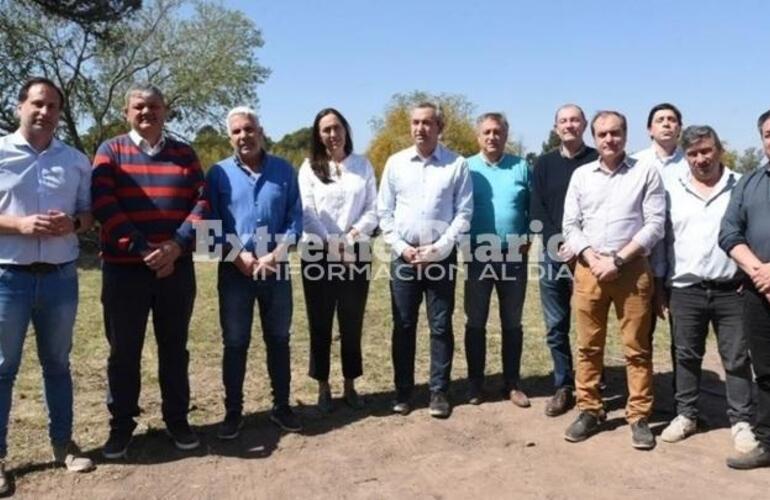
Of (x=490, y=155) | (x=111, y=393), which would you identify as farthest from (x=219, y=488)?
(x=490, y=155)

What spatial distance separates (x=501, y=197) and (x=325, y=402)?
2025mm

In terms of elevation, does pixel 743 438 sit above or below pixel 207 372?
above

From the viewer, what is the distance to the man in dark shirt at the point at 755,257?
400 cm

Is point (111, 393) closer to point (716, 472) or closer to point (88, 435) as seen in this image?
point (88, 435)

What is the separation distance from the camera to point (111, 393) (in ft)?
14.0

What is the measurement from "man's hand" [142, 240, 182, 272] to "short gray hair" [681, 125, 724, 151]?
320 centimetres

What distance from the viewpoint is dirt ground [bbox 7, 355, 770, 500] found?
12.6 feet

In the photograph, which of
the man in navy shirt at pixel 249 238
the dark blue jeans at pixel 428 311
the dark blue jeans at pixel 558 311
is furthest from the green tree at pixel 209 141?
the dark blue jeans at pixel 558 311

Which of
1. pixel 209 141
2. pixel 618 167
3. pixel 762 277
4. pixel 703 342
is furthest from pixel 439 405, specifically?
pixel 209 141

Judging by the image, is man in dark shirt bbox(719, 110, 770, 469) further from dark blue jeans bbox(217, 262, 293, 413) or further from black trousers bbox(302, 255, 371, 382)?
dark blue jeans bbox(217, 262, 293, 413)

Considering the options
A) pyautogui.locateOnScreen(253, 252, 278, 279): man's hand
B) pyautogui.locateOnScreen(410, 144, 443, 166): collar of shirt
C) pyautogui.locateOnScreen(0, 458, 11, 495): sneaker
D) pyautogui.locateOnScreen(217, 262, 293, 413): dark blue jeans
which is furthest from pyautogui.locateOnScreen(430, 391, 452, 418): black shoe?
pyautogui.locateOnScreen(0, 458, 11, 495): sneaker

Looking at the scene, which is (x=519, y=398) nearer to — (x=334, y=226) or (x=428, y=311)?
(x=428, y=311)

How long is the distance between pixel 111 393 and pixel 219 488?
0.95 meters

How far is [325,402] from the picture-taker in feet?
17.3
